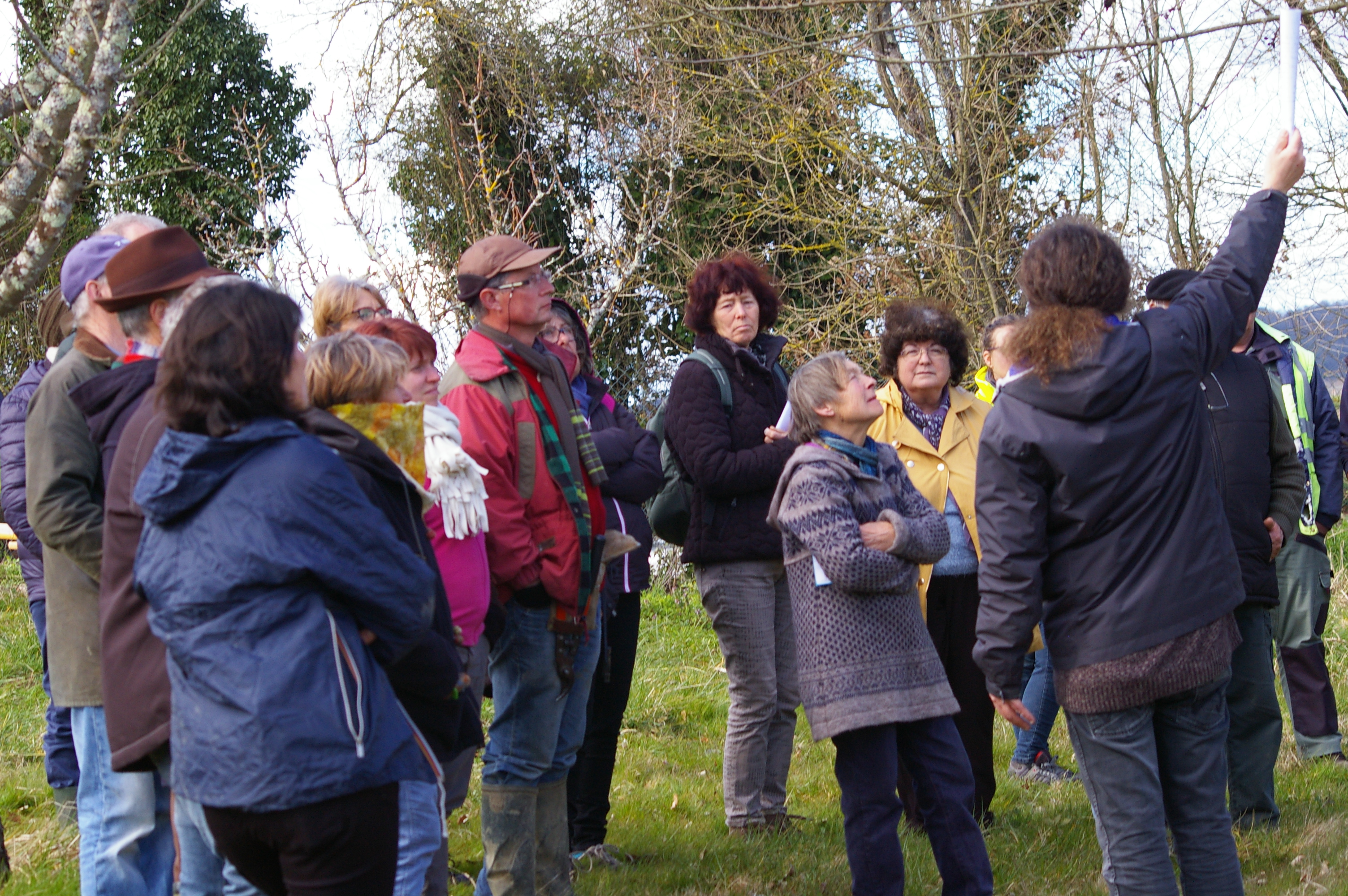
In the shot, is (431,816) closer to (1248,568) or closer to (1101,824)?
(1101,824)

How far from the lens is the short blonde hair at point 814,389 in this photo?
3660mm

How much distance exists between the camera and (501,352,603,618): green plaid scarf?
358 cm

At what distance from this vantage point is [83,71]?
5777 millimetres

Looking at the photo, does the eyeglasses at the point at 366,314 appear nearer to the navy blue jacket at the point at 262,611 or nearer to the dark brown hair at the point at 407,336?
the dark brown hair at the point at 407,336

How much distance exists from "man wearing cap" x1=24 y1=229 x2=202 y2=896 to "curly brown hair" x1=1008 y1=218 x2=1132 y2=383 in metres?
2.21

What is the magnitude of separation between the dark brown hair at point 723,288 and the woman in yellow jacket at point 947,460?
52 cm

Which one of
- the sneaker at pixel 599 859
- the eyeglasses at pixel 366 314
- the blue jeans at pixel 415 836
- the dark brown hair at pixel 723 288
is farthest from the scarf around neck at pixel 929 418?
the blue jeans at pixel 415 836

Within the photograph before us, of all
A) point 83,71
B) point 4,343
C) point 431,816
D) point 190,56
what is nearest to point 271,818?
point 431,816

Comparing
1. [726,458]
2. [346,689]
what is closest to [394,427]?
[346,689]

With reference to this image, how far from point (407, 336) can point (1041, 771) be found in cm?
360

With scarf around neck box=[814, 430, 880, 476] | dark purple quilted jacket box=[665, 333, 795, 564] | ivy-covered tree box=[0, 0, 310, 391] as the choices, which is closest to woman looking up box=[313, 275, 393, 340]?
dark purple quilted jacket box=[665, 333, 795, 564]

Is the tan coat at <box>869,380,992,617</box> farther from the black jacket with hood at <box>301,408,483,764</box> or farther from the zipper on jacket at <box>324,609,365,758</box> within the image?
the zipper on jacket at <box>324,609,365,758</box>

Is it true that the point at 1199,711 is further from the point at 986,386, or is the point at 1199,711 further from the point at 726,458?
the point at 986,386

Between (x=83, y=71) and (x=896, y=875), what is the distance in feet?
17.2
